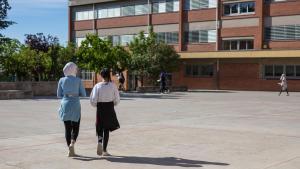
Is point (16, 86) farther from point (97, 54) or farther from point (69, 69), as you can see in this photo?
point (69, 69)

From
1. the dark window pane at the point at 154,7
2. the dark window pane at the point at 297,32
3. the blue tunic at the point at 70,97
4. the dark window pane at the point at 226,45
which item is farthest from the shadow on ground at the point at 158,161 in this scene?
the dark window pane at the point at 154,7

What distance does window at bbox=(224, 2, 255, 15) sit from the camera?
50.9 meters

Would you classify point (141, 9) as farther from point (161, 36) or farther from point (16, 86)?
point (16, 86)

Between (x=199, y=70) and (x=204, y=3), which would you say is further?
(x=199, y=70)

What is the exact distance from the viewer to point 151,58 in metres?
48.0

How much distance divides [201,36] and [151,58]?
915 centimetres

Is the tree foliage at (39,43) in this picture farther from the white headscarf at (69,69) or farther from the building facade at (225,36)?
the white headscarf at (69,69)

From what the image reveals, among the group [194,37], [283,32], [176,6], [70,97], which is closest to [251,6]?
[283,32]

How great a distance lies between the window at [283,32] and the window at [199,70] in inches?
285

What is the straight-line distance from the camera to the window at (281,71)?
156 feet

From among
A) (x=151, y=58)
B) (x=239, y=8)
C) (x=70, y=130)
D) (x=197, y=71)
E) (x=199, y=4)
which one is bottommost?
(x=70, y=130)

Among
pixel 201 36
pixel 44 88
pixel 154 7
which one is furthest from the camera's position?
pixel 154 7

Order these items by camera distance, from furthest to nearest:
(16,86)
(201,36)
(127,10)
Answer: (127,10) → (201,36) → (16,86)

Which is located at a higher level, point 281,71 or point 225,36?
point 225,36
